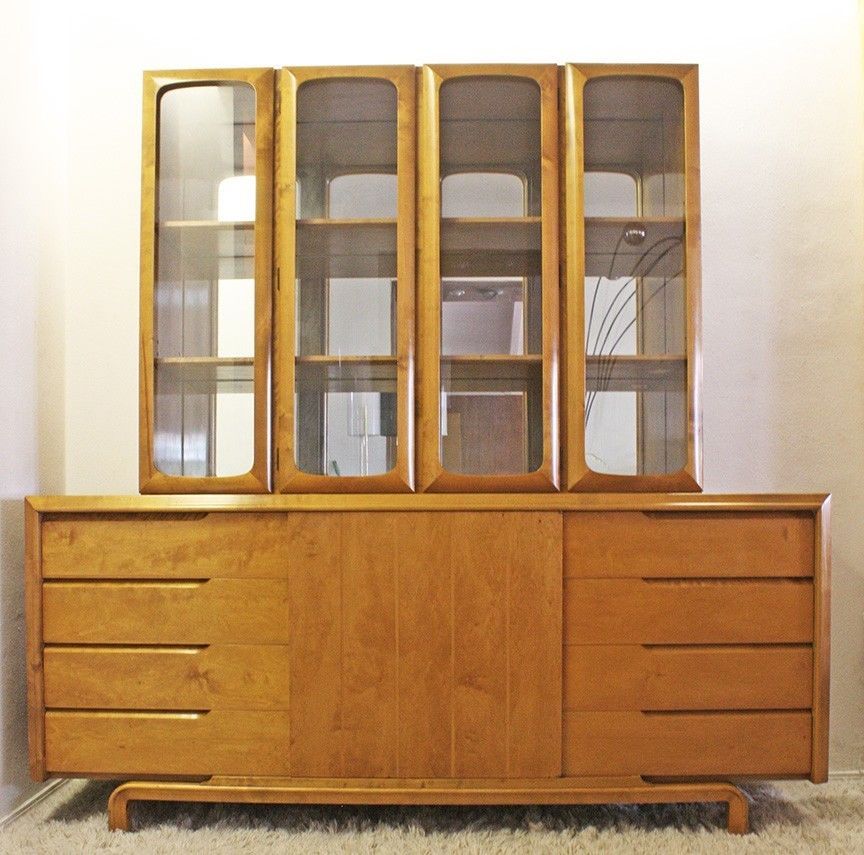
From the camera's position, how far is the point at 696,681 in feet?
5.12

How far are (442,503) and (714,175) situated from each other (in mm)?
1186

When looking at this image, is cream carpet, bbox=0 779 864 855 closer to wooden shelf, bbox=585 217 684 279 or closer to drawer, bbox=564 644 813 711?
drawer, bbox=564 644 813 711

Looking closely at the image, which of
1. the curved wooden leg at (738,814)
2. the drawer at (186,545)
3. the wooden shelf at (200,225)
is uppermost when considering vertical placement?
the wooden shelf at (200,225)

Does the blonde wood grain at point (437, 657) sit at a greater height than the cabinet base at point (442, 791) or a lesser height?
greater

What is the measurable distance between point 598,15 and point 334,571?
1594 millimetres

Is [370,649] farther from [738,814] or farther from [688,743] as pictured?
[738,814]

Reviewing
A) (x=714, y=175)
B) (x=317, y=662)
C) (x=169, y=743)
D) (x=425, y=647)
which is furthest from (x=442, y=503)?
(x=714, y=175)

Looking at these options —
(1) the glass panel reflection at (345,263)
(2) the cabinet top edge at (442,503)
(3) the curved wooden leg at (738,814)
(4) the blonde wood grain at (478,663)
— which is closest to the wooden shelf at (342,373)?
(1) the glass panel reflection at (345,263)

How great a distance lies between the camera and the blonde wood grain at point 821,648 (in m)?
1.55

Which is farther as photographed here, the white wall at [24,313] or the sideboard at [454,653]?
the white wall at [24,313]

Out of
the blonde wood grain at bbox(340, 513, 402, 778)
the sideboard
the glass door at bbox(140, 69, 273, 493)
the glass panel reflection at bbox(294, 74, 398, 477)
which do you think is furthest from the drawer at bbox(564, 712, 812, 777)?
the glass door at bbox(140, 69, 273, 493)

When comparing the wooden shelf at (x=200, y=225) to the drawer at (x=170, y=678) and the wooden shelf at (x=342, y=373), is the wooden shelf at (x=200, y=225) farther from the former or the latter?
the drawer at (x=170, y=678)

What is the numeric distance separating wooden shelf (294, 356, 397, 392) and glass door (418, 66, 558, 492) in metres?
0.10

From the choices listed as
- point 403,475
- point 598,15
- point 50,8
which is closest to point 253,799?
point 403,475
